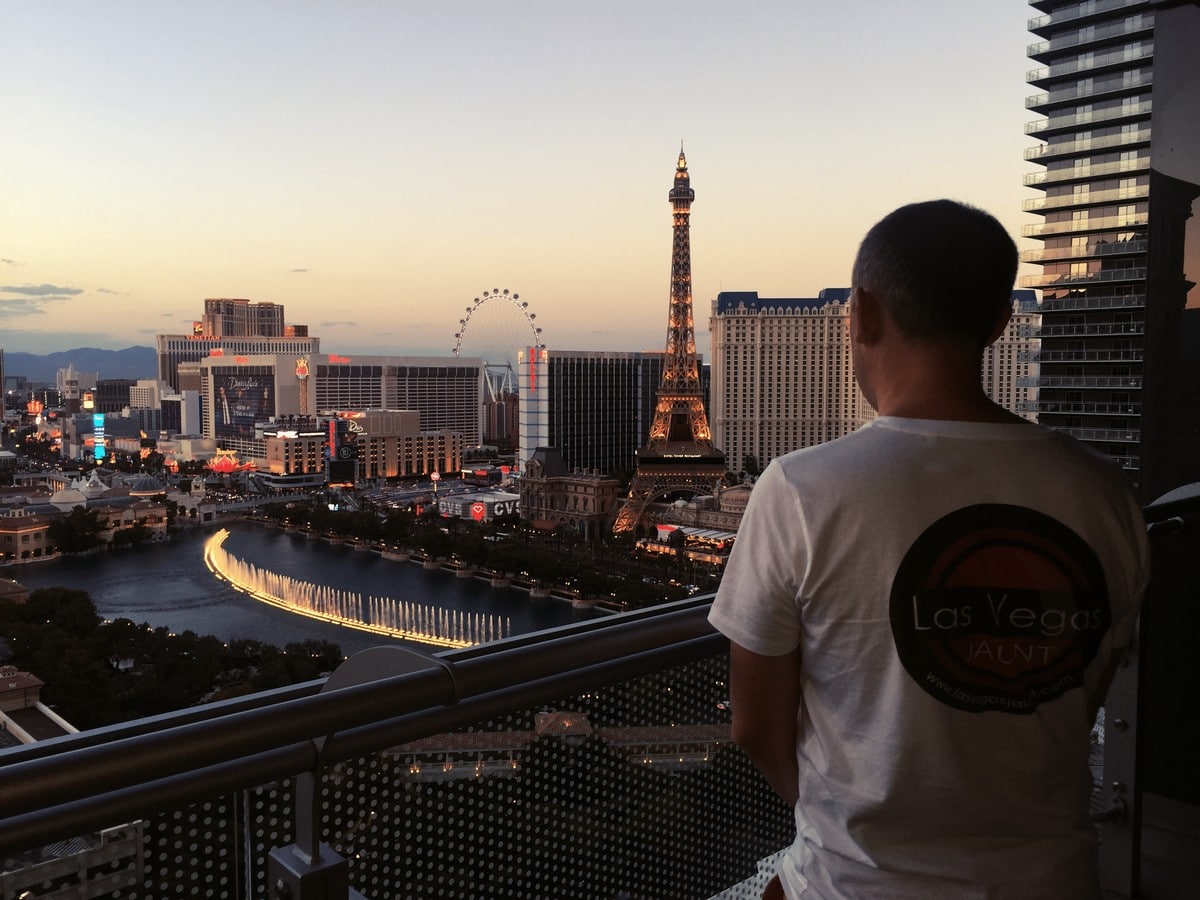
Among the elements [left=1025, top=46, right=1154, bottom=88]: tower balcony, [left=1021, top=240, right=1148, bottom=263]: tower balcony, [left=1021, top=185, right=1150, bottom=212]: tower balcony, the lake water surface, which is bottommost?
the lake water surface

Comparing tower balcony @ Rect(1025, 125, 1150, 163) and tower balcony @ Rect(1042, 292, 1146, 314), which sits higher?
tower balcony @ Rect(1025, 125, 1150, 163)

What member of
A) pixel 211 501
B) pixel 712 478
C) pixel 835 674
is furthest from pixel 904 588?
pixel 211 501

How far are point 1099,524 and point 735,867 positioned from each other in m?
0.53

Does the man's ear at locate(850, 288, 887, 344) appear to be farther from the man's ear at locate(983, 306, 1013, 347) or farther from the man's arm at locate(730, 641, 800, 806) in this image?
the man's arm at locate(730, 641, 800, 806)

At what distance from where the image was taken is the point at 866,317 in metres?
0.50

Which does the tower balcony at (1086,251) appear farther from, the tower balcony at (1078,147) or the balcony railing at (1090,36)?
the balcony railing at (1090,36)

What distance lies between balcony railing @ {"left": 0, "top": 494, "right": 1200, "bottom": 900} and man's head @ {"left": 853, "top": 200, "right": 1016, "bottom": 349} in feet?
1.00

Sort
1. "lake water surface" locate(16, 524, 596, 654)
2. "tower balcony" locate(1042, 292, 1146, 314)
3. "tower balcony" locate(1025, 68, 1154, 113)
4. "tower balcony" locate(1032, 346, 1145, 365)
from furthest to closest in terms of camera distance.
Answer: "lake water surface" locate(16, 524, 596, 654) < "tower balcony" locate(1025, 68, 1154, 113) < "tower balcony" locate(1042, 292, 1146, 314) < "tower balcony" locate(1032, 346, 1145, 365)

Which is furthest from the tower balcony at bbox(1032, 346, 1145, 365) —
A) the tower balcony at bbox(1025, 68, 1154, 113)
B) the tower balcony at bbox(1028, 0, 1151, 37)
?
the tower balcony at bbox(1028, 0, 1151, 37)

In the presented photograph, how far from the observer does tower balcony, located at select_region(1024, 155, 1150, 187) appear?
4.50m

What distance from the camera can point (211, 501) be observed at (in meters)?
23.2

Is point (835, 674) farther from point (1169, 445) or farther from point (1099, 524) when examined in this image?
point (1169, 445)

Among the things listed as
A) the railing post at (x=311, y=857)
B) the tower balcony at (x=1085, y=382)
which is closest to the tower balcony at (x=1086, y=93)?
the tower balcony at (x=1085, y=382)

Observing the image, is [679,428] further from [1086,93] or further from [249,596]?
[1086,93]
